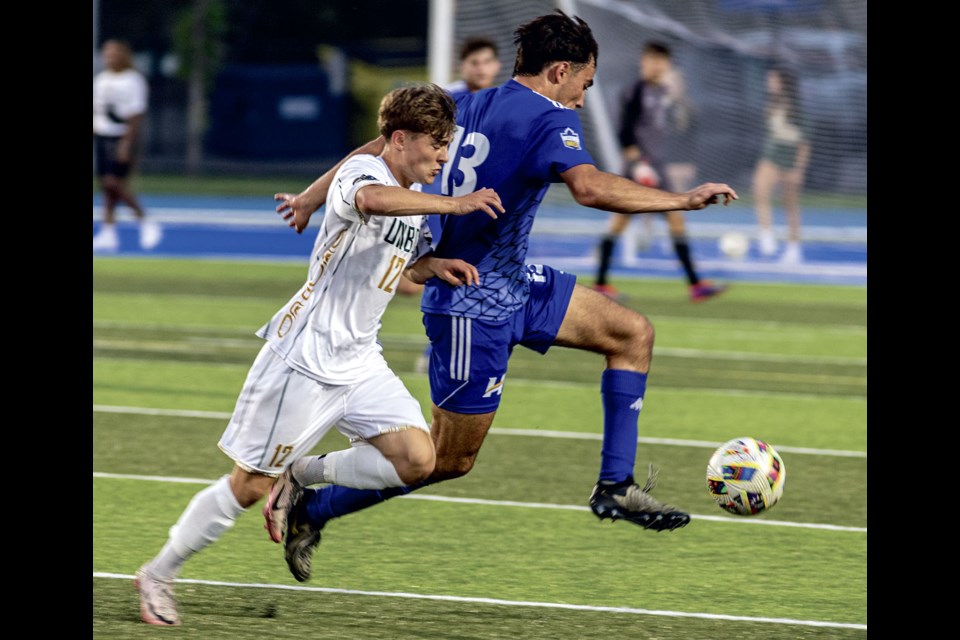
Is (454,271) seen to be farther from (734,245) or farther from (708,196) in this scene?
(734,245)

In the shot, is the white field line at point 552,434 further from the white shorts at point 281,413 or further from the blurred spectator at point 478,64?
the white shorts at point 281,413

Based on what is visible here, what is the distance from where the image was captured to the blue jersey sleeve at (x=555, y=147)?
6410 mm

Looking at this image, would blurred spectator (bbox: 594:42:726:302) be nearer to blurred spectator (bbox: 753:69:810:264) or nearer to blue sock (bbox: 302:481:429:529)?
blurred spectator (bbox: 753:69:810:264)

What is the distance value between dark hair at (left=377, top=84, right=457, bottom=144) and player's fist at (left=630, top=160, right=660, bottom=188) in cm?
1107

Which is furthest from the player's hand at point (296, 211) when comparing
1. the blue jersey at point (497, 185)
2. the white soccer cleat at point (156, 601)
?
the white soccer cleat at point (156, 601)

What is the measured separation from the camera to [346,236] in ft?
19.9

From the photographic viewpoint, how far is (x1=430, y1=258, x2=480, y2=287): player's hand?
21.3ft

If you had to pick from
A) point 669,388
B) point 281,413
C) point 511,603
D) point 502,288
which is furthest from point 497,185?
point 669,388

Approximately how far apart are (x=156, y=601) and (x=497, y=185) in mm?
2094

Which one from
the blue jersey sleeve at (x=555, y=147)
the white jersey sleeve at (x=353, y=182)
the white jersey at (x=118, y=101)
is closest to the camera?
the white jersey sleeve at (x=353, y=182)

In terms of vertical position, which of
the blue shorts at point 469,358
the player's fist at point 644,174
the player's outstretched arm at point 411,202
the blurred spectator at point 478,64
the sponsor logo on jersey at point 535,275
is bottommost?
the blue shorts at point 469,358

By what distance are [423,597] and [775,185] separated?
17.6 meters

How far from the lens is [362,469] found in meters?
6.30

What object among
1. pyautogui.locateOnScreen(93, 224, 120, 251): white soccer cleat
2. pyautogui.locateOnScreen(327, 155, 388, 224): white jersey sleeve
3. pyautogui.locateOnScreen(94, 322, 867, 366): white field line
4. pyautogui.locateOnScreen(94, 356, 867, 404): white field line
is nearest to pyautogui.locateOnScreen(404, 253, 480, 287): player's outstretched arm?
pyautogui.locateOnScreen(327, 155, 388, 224): white jersey sleeve
